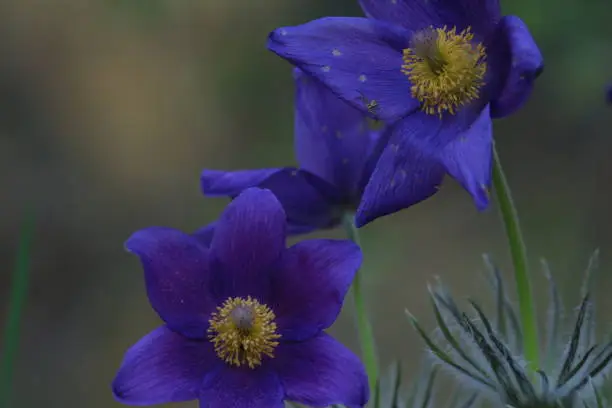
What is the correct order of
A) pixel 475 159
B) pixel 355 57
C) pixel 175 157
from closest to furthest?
pixel 475 159, pixel 355 57, pixel 175 157

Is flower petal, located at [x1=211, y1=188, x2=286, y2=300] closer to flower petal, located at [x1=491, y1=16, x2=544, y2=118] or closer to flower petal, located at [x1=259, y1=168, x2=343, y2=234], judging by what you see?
flower petal, located at [x1=259, y1=168, x2=343, y2=234]

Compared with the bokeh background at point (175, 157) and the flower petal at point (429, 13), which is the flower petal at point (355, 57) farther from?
the bokeh background at point (175, 157)

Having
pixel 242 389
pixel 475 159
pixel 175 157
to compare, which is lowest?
pixel 175 157

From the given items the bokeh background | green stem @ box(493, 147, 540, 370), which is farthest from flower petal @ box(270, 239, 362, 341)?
the bokeh background

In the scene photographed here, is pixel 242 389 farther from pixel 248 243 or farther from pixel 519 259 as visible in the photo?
pixel 519 259

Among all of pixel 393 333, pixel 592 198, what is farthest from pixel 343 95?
pixel 592 198

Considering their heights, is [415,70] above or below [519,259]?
above

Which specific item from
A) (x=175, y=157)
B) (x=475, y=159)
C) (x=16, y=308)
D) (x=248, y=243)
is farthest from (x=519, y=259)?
(x=175, y=157)

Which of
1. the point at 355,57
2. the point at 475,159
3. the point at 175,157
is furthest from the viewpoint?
the point at 175,157
